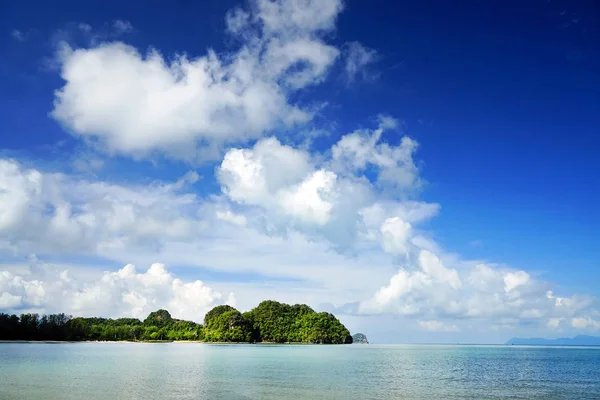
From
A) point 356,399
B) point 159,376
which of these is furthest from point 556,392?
point 159,376

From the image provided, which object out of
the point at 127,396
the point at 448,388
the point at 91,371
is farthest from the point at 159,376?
the point at 448,388

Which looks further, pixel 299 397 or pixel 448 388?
pixel 448 388

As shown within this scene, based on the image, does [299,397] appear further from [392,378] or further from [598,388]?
[598,388]

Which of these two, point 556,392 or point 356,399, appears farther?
point 556,392

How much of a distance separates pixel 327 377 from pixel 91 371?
1360 inches

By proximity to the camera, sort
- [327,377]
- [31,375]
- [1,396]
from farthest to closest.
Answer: [327,377] < [31,375] < [1,396]

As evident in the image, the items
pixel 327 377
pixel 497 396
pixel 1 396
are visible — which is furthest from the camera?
pixel 327 377

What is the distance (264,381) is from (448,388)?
22.2m

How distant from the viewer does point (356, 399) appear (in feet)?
145

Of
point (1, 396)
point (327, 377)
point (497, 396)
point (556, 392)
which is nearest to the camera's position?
point (1, 396)

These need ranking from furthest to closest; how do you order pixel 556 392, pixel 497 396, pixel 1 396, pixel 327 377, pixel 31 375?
pixel 327 377 → pixel 31 375 → pixel 556 392 → pixel 497 396 → pixel 1 396

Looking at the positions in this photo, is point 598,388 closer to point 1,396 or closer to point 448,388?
point 448,388

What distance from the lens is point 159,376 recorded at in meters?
62.4

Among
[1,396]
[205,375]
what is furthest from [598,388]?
[1,396]
